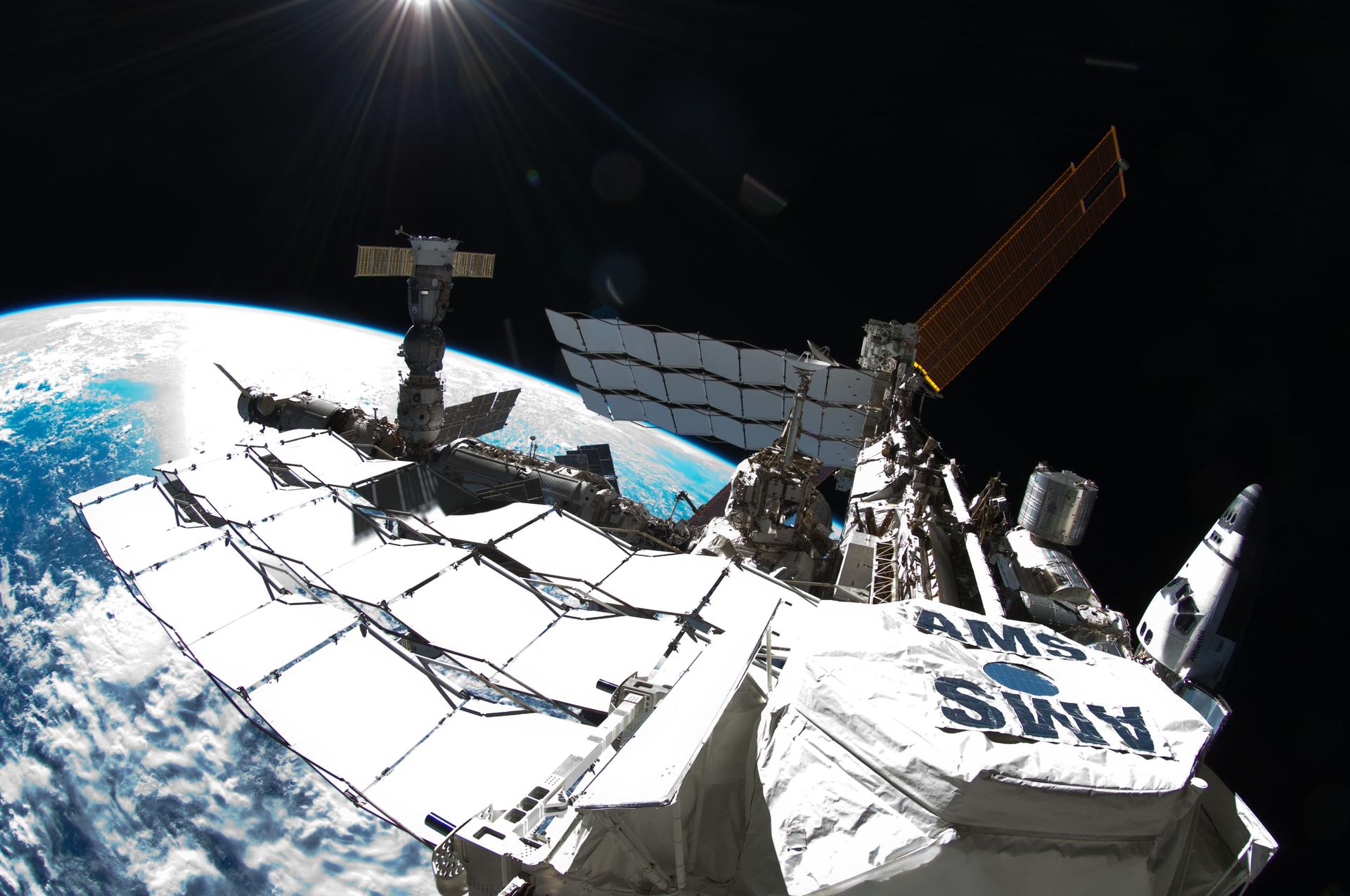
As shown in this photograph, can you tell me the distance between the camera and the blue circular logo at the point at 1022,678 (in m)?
2.97

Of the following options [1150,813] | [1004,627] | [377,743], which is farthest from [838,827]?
[377,743]

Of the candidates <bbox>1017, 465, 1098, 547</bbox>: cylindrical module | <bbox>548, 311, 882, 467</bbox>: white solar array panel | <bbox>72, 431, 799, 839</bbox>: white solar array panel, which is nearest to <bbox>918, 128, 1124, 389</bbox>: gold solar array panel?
<bbox>548, 311, 882, 467</bbox>: white solar array panel

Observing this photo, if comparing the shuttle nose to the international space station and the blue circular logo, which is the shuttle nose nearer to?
the international space station

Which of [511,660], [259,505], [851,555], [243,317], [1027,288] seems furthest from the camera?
[243,317]

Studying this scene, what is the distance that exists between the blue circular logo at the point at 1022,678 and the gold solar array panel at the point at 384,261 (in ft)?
38.7

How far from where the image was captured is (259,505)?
861 centimetres

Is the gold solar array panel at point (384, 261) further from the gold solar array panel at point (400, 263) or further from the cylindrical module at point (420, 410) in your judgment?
the cylindrical module at point (420, 410)

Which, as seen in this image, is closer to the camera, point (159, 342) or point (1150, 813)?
point (1150, 813)

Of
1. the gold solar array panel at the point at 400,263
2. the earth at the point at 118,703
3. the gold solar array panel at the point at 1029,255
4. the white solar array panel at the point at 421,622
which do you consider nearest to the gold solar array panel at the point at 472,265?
the gold solar array panel at the point at 400,263

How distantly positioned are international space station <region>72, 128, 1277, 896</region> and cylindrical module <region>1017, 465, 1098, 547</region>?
1.3 inches

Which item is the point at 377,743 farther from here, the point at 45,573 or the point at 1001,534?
the point at 45,573

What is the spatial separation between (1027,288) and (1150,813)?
1368 cm

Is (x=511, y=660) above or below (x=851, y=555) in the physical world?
below

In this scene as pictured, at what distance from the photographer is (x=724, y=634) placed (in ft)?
12.5
